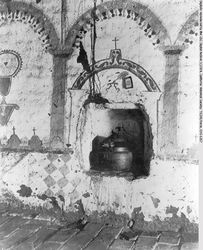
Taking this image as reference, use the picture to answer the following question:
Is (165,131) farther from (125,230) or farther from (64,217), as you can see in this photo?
(64,217)

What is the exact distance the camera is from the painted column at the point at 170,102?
3359 millimetres

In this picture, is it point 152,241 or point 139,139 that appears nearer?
point 152,241

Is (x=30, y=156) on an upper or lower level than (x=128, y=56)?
lower

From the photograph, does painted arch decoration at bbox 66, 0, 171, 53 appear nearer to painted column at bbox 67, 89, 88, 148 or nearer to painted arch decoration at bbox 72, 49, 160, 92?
painted arch decoration at bbox 72, 49, 160, 92

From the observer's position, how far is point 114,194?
3576 millimetres

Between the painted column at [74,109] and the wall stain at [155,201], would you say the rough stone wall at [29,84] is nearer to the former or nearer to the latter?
the painted column at [74,109]

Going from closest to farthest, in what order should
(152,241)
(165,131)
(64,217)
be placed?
(152,241) → (165,131) → (64,217)

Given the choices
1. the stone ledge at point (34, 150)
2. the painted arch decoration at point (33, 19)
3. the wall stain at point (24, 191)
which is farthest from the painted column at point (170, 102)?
the wall stain at point (24, 191)

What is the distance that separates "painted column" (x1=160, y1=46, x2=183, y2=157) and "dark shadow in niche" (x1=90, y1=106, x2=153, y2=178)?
0.19m

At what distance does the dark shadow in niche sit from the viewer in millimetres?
3637

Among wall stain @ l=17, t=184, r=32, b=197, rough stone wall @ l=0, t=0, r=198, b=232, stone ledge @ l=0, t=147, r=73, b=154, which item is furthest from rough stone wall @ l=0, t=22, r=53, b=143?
wall stain @ l=17, t=184, r=32, b=197

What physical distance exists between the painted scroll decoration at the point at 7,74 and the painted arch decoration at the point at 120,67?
0.74 m

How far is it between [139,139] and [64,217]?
1.18 metres

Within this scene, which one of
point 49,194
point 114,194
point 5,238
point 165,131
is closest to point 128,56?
point 165,131
